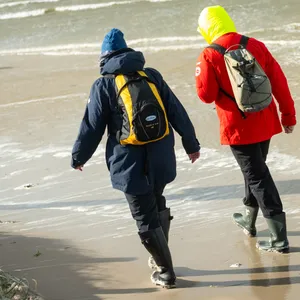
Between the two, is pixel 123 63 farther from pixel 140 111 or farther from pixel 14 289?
pixel 14 289

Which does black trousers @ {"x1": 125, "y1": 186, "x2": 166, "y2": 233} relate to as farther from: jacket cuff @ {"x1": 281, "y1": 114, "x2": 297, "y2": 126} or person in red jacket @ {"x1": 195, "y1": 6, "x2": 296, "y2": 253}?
jacket cuff @ {"x1": 281, "y1": 114, "x2": 297, "y2": 126}

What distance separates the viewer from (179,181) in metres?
7.18

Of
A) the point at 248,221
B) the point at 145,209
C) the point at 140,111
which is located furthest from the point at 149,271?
the point at 140,111

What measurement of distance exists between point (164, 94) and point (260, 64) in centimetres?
77

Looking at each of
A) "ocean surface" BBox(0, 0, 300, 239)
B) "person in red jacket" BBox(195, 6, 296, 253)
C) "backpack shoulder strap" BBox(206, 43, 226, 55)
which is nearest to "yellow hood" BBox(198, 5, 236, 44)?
"person in red jacket" BBox(195, 6, 296, 253)

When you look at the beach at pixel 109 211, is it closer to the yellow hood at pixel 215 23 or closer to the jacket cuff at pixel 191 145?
the jacket cuff at pixel 191 145

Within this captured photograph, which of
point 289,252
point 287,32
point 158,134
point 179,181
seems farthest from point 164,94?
point 287,32

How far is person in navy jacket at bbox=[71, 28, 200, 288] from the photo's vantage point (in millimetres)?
4711

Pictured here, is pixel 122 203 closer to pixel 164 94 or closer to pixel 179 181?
pixel 179 181

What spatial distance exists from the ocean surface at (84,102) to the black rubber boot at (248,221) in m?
0.40

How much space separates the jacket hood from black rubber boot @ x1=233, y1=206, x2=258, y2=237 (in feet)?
4.78

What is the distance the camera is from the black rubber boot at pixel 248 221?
5566mm

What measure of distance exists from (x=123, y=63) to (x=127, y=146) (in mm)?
493

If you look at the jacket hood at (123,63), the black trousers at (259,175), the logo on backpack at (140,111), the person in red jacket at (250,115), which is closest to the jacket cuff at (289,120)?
the person in red jacket at (250,115)
